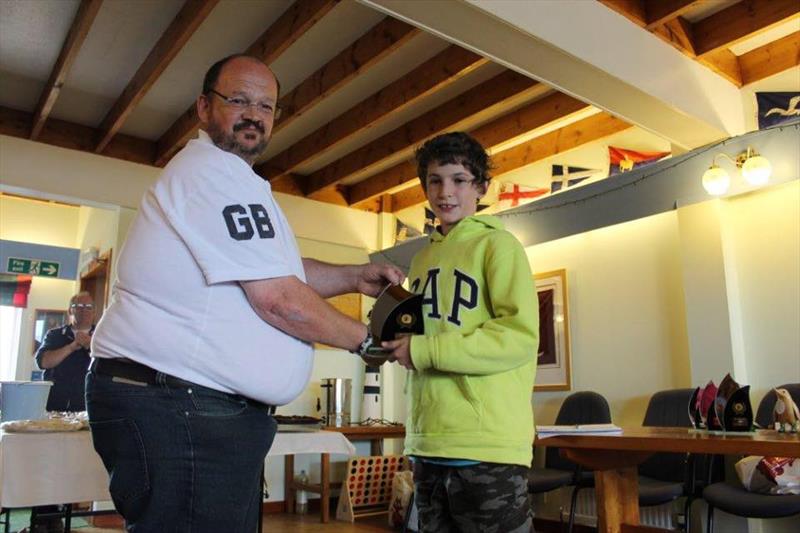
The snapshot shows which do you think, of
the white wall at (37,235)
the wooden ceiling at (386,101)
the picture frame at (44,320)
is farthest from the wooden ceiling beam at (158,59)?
the picture frame at (44,320)

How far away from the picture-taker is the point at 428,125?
4.65 meters

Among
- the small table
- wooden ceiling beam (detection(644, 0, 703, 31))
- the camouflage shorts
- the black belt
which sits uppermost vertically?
wooden ceiling beam (detection(644, 0, 703, 31))

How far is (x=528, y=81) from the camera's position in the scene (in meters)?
3.88

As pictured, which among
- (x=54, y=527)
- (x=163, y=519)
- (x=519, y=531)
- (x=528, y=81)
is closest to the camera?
(x=163, y=519)

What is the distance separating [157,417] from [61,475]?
132cm

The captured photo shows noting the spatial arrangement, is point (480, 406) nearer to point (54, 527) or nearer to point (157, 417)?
point (157, 417)

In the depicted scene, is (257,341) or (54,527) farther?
(54,527)

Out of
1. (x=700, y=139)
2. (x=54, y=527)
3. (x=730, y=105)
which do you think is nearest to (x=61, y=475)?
(x=54, y=527)

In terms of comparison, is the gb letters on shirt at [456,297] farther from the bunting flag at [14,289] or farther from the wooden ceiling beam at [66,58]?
the bunting flag at [14,289]

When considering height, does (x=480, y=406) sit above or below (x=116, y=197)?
below

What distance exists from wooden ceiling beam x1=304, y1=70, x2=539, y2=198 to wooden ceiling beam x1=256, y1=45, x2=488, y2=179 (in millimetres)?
305

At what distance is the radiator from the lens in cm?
368

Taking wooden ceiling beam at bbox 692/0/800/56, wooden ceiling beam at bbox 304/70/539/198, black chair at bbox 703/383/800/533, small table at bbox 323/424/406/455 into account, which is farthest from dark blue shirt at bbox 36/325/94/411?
wooden ceiling beam at bbox 692/0/800/56

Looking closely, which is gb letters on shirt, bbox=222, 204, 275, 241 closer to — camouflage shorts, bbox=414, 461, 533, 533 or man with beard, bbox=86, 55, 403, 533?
man with beard, bbox=86, 55, 403, 533
